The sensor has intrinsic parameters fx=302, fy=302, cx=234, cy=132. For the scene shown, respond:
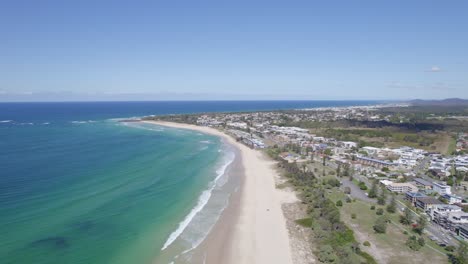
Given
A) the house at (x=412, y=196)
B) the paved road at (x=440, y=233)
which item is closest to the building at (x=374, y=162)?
the house at (x=412, y=196)

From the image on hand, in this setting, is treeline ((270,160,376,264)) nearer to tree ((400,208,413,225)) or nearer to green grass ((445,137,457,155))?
tree ((400,208,413,225))

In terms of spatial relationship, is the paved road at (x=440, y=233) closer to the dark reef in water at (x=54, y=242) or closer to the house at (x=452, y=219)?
the house at (x=452, y=219)

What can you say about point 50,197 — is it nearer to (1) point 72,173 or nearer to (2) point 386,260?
(1) point 72,173

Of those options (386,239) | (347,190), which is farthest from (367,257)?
(347,190)

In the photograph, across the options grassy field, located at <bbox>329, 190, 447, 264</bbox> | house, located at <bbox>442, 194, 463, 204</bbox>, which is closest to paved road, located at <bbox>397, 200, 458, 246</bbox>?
grassy field, located at <bbox>329, 190, 447, 264</bbox>

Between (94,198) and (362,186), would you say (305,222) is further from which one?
(94,198)

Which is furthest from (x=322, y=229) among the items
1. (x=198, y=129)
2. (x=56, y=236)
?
(x=198, y=129)
